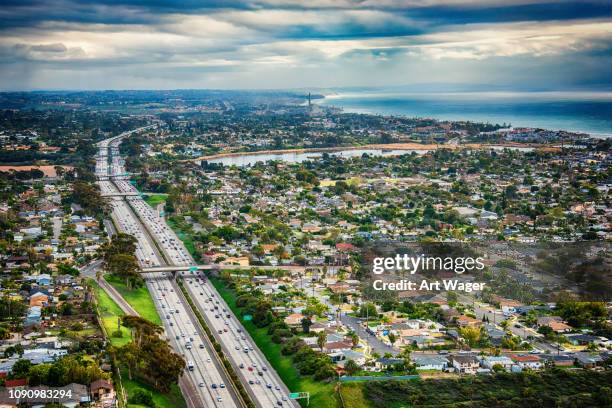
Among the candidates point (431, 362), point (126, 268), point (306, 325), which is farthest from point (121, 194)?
point (431, 362)

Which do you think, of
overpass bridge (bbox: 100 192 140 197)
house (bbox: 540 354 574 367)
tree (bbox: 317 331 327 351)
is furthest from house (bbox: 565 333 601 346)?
overpass bridge (bbox: 100 192 140 197)

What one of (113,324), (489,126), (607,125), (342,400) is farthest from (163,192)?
(607,125)

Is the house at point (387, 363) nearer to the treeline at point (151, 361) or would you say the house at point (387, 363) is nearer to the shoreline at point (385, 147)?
the treeline at point (151, 361)

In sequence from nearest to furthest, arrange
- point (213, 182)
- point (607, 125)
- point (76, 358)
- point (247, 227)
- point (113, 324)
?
point (76, 358)
point (113, 324)
point (247, 227)
point (213, 182)
point (607, 125)

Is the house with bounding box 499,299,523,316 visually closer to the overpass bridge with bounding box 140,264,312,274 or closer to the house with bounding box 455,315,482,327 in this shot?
the house with bounding box 455,315,482,327

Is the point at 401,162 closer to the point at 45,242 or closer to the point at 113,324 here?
the point at 45,242

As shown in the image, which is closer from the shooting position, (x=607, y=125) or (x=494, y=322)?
(x=494, y=322)
